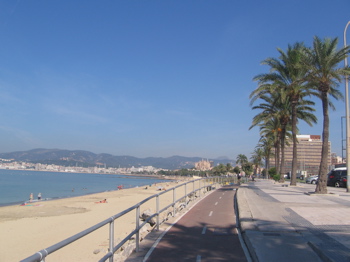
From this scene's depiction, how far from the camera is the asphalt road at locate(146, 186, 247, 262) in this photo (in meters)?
7.62

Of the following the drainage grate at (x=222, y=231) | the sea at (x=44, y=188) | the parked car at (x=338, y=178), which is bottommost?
the sea at (x=44, y=188)

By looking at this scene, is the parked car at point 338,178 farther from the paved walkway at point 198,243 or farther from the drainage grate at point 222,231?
the drainage grate at point 222,231

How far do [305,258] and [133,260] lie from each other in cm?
341

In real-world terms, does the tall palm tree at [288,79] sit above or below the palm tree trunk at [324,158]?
above

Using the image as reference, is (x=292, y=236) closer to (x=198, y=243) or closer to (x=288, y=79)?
(x=198, y=243)

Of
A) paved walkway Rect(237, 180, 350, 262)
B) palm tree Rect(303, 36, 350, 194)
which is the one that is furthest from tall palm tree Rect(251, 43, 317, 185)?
paved walkway Rect(237, 180, 350, 262)

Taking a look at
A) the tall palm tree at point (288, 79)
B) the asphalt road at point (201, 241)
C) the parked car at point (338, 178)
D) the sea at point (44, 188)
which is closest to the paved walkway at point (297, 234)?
the asphalt road at point (201, 241)

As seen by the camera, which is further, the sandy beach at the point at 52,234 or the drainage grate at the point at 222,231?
the sandy beach at the point at 52,234

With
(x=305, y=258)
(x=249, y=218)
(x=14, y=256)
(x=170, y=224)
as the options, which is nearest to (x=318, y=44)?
(x=249, y=218)

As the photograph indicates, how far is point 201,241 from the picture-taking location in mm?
9289

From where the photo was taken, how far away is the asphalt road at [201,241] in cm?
762

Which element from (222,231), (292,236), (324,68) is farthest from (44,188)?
(292,236)

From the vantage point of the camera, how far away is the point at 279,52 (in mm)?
29625

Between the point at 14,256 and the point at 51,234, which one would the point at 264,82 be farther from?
the point at 14,256
